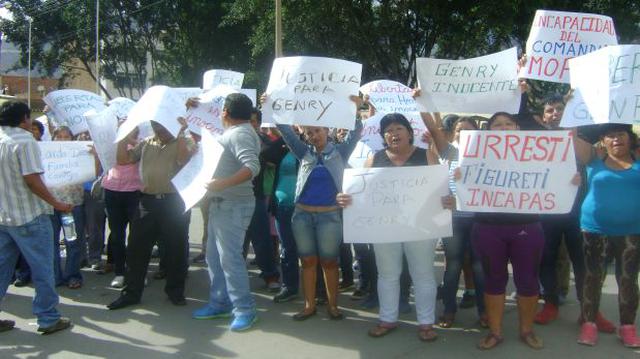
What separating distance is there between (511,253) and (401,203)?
0.88 m

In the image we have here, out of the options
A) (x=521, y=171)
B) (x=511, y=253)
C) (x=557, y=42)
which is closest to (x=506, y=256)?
(x=511, y=253)

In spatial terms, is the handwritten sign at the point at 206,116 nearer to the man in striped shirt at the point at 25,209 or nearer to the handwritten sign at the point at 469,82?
the man in striped shirt at the point at 25,209

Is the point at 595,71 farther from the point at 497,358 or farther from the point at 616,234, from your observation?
the point at 497,358

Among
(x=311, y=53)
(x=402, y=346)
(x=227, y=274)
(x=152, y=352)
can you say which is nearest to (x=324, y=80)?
(x=227, y=274)

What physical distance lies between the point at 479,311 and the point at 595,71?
2.13 metres

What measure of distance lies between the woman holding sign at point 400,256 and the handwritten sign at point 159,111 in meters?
1.67

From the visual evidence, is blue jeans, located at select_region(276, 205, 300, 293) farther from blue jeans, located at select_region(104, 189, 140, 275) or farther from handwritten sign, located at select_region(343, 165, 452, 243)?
blue jeans, located at select_region(104, 189, 140, 275)

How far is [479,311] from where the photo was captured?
4.98 m

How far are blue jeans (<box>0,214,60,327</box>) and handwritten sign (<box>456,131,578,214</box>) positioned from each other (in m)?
3.33

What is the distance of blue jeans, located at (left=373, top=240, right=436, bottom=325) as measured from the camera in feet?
14.9

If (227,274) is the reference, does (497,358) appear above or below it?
below

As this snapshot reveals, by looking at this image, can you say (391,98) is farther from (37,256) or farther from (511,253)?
(37,256)

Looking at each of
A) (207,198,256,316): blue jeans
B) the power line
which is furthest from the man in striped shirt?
the power line

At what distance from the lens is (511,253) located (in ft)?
14.2
